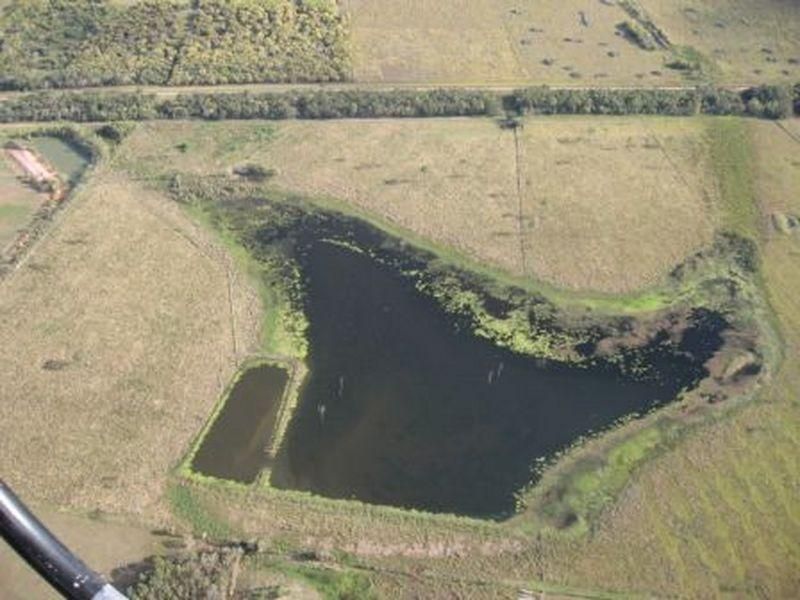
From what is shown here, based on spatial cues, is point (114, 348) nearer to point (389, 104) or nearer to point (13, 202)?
point (13, 202)

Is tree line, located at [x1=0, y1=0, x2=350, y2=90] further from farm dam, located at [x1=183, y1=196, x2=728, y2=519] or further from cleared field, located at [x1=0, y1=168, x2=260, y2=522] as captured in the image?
farm dam, located at [x1=183, y1=196, x2=728, y2=519]

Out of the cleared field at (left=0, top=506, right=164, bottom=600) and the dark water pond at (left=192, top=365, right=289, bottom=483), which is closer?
the cleared field at (left=0, top=506, right=164, bottom=600)

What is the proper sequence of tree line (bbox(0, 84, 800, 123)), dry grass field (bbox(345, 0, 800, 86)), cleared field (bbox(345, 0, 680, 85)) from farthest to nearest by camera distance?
dry grass field (bbox(345, 0, 800, 86)) → cleared field (bbox(345, 0, 680, 85)) → tree line (bbox(0, 84, 800, 123))

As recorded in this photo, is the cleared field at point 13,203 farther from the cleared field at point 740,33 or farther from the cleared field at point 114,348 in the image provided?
the cleared field at point 740,33

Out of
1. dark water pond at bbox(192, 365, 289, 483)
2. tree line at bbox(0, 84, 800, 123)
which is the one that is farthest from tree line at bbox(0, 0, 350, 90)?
dark water pond at bbox(192, 365, 289, 483)

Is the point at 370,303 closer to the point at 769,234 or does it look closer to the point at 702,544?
the point at 702,544

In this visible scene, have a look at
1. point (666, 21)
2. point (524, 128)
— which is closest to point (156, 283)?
point (524, 128)

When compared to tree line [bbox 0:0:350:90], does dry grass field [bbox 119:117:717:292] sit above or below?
below
